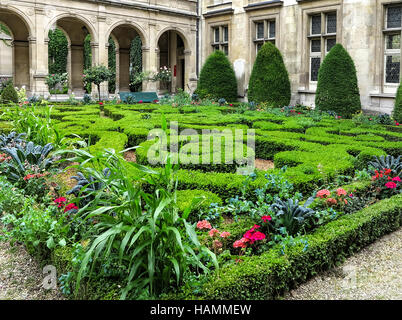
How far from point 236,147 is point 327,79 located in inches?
292

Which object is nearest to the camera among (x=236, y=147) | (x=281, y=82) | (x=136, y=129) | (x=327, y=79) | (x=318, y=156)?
(x=318, y=156)

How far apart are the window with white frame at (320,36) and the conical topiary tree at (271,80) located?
3.61 feet

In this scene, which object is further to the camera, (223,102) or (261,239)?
(223,102)

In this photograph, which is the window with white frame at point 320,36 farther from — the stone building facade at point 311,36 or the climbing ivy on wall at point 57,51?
the climbing ivy on wall at point 57,51

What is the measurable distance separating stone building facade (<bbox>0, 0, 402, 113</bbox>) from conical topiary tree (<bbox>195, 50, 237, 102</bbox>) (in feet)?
3.08

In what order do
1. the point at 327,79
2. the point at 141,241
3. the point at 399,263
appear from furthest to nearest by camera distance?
the point at 327,79 → the point at 399,263 → the point at 141,241

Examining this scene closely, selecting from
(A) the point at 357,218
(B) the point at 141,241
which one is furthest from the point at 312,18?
(B) the point at 141,241

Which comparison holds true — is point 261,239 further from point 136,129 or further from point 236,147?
point 136,129

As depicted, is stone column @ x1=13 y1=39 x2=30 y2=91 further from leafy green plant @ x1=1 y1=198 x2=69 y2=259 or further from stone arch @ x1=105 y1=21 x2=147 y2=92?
leafy green plant @ x1=1 y1=198 x2=69 y2=259

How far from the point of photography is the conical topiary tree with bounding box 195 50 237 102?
1672cm

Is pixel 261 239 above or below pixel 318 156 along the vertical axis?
below

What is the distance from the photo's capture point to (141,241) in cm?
276

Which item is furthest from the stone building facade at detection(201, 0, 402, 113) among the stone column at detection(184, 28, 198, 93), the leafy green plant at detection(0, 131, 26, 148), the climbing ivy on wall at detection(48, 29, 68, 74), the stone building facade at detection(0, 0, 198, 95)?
the climbing ivy on wall at detection(48, 29, 68, 74)

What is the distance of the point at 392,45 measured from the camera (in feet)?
42.0
